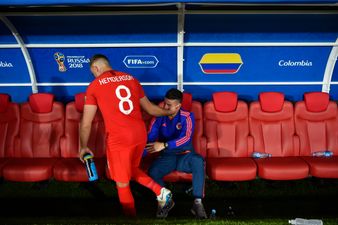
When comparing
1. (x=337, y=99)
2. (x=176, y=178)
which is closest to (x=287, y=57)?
(x=337, y=99)

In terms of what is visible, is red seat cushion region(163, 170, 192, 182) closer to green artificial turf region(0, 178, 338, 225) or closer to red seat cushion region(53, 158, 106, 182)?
green artificial turf region(0, 178, 338, 225)

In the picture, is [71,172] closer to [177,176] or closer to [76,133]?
[76,133]

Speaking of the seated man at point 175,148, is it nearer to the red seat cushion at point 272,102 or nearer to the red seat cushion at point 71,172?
the red seat cushion at point 71,172

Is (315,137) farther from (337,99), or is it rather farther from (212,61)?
(212,61)

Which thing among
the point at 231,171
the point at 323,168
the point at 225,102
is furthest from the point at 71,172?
the point at 323,168

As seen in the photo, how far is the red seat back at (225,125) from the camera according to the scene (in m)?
3.66

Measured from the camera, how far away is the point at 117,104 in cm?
256

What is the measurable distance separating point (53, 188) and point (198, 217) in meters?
1.67

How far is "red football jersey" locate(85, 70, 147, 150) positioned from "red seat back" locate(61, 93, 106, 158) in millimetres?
1154

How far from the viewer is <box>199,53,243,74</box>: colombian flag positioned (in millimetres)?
3969

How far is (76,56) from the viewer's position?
13.1 ft

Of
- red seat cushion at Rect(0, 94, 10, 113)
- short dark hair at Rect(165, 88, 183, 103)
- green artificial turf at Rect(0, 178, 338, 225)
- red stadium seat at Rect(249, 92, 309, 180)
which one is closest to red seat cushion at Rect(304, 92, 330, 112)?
red stadium seat at Rect(249, 92, 309, 180)

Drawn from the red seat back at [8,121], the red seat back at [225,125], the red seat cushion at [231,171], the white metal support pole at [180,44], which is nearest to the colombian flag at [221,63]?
the white metal support pole at [180,44]

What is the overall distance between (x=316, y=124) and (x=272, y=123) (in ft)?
1.69
